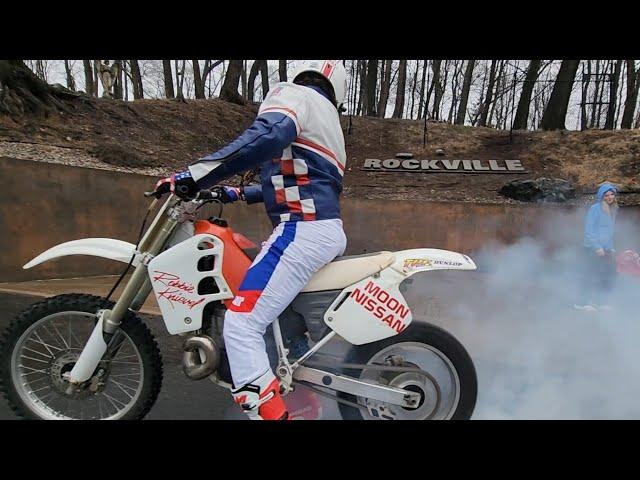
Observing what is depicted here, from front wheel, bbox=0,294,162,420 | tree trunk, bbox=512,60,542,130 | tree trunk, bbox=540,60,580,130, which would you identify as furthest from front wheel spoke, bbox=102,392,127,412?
tree trunk, bbox=512,60,542,130

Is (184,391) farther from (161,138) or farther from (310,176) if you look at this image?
(161,138)

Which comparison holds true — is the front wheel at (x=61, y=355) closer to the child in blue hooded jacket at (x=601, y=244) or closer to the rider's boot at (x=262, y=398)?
the rider's boot at (x=262, y=398)

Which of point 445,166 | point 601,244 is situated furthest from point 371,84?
point 601,244

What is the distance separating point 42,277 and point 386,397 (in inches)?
224

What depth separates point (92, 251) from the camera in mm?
2525

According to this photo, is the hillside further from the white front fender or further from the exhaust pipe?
the exhaust pipe

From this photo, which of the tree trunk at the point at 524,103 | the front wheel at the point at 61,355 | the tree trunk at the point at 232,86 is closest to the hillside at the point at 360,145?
the tree trunk at the point at 232,86

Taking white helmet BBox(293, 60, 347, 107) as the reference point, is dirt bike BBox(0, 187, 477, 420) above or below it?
below

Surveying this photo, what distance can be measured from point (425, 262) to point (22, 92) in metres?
8.92

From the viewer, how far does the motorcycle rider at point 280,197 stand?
2213 millimetres

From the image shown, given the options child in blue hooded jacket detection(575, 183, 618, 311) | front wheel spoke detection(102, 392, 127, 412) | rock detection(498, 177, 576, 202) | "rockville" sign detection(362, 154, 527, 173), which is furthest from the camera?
"rockville" sign detection(362, 154, 527, 173)

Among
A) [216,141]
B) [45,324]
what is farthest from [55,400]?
[216,141]

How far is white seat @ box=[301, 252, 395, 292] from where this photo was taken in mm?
2404

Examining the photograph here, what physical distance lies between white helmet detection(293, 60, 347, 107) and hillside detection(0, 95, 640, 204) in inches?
244
